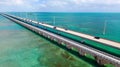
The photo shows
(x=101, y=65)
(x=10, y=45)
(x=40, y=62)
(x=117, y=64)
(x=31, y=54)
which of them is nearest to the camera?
(x=117, y=64)

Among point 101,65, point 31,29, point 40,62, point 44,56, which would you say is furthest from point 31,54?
point 31,29

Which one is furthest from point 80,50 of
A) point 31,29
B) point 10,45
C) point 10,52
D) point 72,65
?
point 31,29

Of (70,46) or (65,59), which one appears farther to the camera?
(70,46)

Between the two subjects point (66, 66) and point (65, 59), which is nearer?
point (66, 66)

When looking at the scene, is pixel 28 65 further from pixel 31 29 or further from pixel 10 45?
pixel 31 29

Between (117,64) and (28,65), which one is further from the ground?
(117,64)

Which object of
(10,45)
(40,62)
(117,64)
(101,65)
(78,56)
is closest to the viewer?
(117,64)

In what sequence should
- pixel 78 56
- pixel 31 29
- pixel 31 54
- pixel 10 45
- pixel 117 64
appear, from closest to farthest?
pixel 117 64, pixel 78 56, pixel 31 54, pixel 10 45, pixel 31 29

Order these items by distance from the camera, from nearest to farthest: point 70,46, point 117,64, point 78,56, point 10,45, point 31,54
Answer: point 117,64 < point 78,56 < point 31,54 < point 70,46 < point 10,45

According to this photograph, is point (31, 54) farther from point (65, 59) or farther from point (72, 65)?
point (72, 65)
